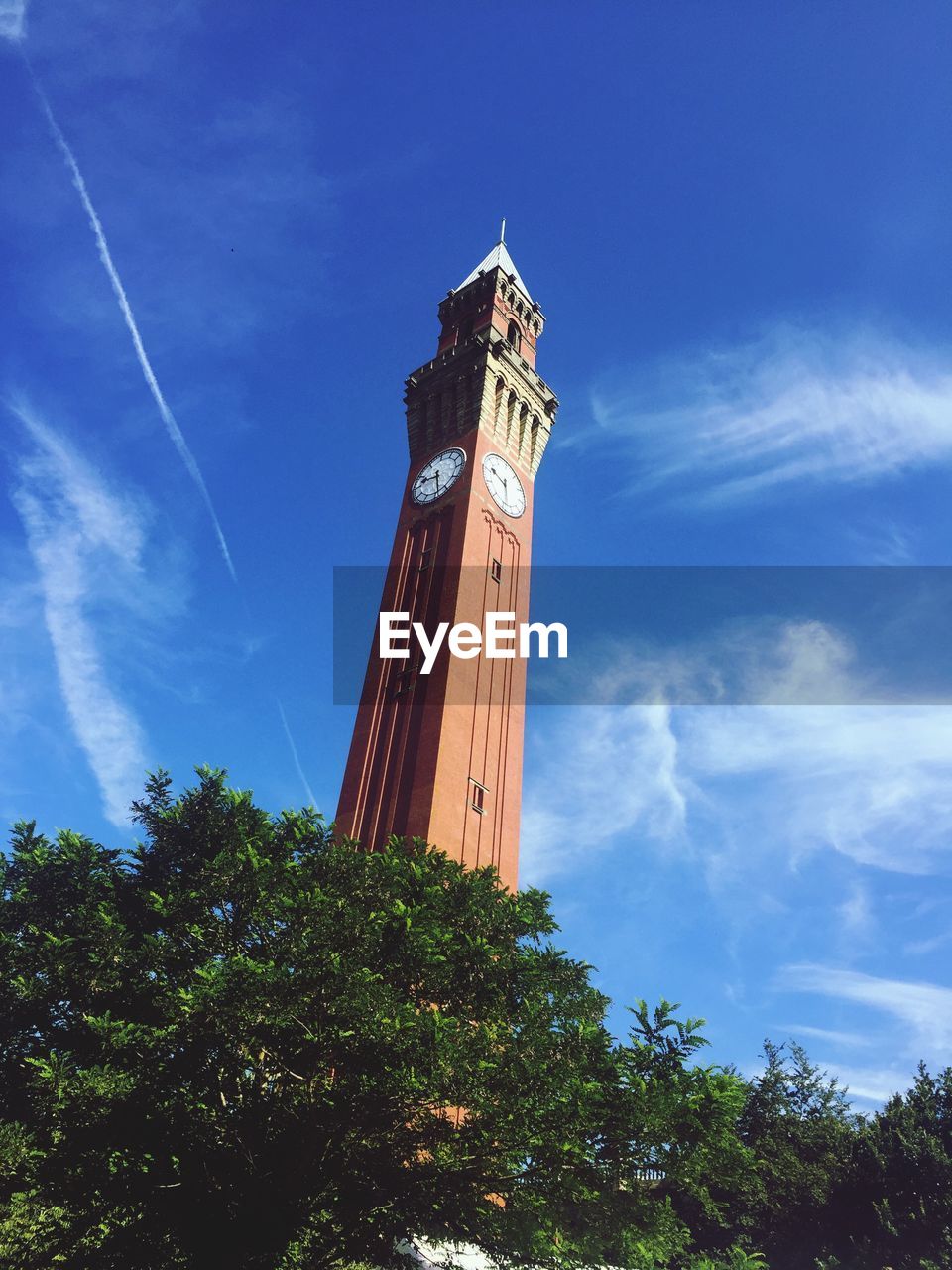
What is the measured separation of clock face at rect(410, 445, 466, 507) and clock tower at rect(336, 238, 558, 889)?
85 mm

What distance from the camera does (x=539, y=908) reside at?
80.6 feet

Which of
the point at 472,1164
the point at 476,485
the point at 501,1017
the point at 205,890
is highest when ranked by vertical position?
the point at 476,485

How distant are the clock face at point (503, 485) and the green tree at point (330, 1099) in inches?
1037

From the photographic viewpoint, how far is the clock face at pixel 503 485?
44.7m

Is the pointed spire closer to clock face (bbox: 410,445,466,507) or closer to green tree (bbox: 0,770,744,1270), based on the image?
clock face (bbox: 410,445,466,507)

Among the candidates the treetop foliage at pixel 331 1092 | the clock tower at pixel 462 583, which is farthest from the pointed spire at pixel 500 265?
the treetop foliage at pixel 331 1092

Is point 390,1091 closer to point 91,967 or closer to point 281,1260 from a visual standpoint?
point 281,1260

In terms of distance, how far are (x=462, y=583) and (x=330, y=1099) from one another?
994 inches

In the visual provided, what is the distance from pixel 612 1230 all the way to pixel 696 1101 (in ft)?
13.2

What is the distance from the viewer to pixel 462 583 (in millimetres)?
40125

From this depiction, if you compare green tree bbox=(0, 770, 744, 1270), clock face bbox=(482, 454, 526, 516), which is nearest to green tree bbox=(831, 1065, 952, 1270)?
green tree bbox=(0, 770, 744, 1270)

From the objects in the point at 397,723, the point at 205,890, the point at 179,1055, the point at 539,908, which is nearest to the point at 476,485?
the point at 397,723

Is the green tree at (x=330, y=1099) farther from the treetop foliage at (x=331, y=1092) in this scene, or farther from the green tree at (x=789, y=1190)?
the green tree at (x=789, y=1190)

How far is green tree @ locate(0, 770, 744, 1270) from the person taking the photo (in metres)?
17.7
